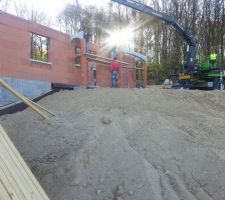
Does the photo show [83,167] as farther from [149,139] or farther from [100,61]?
[100,61]

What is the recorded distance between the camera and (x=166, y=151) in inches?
300

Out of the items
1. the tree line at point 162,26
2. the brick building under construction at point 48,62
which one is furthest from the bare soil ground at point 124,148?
the tree line at point 162,26

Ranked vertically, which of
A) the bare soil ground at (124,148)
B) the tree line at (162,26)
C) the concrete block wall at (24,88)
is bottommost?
the bare soil ground at (124,148)

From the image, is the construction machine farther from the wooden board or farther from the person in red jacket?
the wooden board

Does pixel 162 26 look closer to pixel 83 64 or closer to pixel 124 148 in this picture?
pixel 83 64

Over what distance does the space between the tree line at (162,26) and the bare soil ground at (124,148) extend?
19614 mm

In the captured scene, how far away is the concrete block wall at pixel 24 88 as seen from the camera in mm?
11366

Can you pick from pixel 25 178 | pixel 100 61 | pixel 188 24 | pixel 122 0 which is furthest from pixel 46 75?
pixel 188 24

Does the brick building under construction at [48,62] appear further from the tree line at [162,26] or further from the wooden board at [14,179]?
the tree line at [162,26]

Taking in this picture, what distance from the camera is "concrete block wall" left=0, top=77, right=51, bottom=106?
447 inches

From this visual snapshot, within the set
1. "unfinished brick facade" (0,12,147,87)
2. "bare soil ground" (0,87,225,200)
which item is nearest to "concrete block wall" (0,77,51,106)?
"unfinished brick facade" (0,12,147,87)

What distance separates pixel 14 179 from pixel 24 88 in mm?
7720

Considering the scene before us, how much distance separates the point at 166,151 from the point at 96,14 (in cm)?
2916

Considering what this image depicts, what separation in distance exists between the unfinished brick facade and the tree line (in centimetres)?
1414
